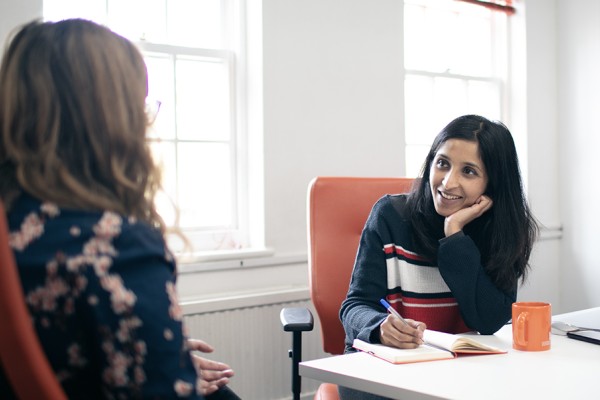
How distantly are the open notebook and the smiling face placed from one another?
1.67ft

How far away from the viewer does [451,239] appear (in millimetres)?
1784

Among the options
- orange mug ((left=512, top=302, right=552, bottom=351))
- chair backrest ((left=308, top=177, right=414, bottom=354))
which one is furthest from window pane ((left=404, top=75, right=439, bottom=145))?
orange mug ((left=512, top=302, right=552, bottom=351))

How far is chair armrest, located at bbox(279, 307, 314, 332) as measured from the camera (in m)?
1.82

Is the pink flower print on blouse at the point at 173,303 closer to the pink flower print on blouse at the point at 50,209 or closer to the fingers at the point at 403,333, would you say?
the pink flower print on blouse at the point at 50,209

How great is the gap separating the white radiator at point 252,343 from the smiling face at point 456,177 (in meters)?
1.03

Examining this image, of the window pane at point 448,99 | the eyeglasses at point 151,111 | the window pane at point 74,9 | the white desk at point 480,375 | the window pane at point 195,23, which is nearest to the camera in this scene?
the eyeglasses at point 151,111

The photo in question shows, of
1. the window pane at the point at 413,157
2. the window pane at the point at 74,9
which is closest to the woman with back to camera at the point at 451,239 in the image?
the window pane at the point at 74,9

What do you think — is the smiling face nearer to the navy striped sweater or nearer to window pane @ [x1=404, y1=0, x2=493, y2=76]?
the navy striped sweater

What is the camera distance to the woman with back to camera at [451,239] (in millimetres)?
1784

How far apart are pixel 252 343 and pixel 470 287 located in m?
1.16

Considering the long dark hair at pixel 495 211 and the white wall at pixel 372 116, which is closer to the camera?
the long dark hair at pixel 495 211

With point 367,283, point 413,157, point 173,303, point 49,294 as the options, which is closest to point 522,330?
point 367,283

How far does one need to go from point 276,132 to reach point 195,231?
21.4 inches

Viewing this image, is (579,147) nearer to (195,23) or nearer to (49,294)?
(195,23)
